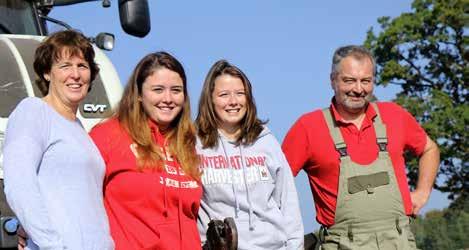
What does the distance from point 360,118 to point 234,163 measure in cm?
94

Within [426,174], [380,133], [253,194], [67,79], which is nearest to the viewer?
[67,79]

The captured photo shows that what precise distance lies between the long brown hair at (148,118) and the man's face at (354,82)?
1101 mm

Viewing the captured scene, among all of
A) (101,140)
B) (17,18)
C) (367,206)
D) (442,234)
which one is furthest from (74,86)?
(442,234)

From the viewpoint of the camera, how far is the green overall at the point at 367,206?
5.11 metres

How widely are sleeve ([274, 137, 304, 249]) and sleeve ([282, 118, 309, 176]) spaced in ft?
1.07

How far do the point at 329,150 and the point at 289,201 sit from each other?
0.46 metres

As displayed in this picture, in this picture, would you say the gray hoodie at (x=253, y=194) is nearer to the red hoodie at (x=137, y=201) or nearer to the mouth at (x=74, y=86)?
the red hoodie at (x=137, y=201)

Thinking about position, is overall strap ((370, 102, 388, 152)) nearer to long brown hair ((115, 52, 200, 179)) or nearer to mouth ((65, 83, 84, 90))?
long brown hair ((115, 52, 200, 179))

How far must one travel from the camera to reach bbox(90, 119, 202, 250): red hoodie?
13.6 feet

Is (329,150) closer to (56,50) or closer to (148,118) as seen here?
(148,118)

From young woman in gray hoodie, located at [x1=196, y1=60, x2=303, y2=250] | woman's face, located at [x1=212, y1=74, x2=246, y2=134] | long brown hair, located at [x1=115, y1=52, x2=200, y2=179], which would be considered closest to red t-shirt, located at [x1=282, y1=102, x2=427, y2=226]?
young woman in gray hoodie, located at [x1=196, y1=60, x2=303, y2=250]

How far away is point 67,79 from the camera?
3.96 metres

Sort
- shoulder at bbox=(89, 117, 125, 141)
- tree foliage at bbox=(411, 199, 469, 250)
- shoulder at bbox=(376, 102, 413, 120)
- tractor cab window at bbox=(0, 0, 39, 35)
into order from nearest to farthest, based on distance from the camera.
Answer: shoulder at bbox=(89, 117, 125, 141) < shoulder at bbox=(376, 102, 413, 120) < tractor cab window at bbox=(0, 0, 39, 35) < tree foliage at bbox=(411, 199, 469, 250)

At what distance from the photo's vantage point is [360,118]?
5285mm
